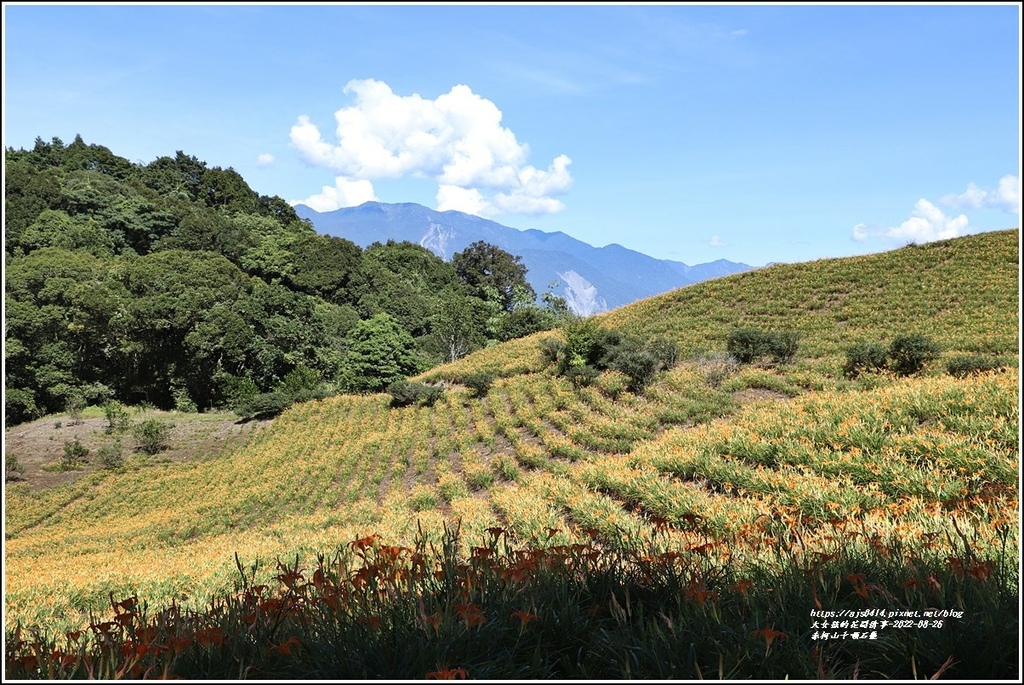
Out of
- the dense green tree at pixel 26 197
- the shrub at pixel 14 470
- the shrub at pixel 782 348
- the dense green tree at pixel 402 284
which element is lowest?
the shrub at pixel 14 470

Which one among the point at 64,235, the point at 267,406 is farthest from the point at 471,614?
the point at 64,235

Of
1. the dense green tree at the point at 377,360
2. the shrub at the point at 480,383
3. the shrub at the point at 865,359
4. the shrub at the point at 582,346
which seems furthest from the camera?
the dense green tree at the point at 377,360

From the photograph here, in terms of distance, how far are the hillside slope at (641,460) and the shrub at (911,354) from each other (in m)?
0.33

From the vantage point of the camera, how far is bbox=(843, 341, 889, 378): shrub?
12500 millimetres

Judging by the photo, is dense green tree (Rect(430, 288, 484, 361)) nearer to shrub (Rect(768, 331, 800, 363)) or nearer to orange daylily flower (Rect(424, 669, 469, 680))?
shrub (Rect(768, 331, 800, 363))

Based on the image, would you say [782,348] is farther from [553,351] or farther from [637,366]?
[553,351]

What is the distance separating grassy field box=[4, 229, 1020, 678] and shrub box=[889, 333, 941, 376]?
1.09 feet

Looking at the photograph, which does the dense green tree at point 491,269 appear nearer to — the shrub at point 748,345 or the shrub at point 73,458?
the shrub at point 73,458

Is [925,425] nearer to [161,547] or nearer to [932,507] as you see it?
[932,507]

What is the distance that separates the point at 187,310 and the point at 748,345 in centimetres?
3051

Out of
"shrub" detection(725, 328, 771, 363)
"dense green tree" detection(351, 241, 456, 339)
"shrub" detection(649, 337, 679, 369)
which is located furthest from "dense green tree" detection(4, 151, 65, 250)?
"shrub" detection(725, 328, 771, 363)

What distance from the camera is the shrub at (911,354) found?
12047mm

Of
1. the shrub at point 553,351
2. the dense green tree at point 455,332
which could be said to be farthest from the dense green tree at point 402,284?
the shrub at point 553,351

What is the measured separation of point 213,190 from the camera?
211 ft
